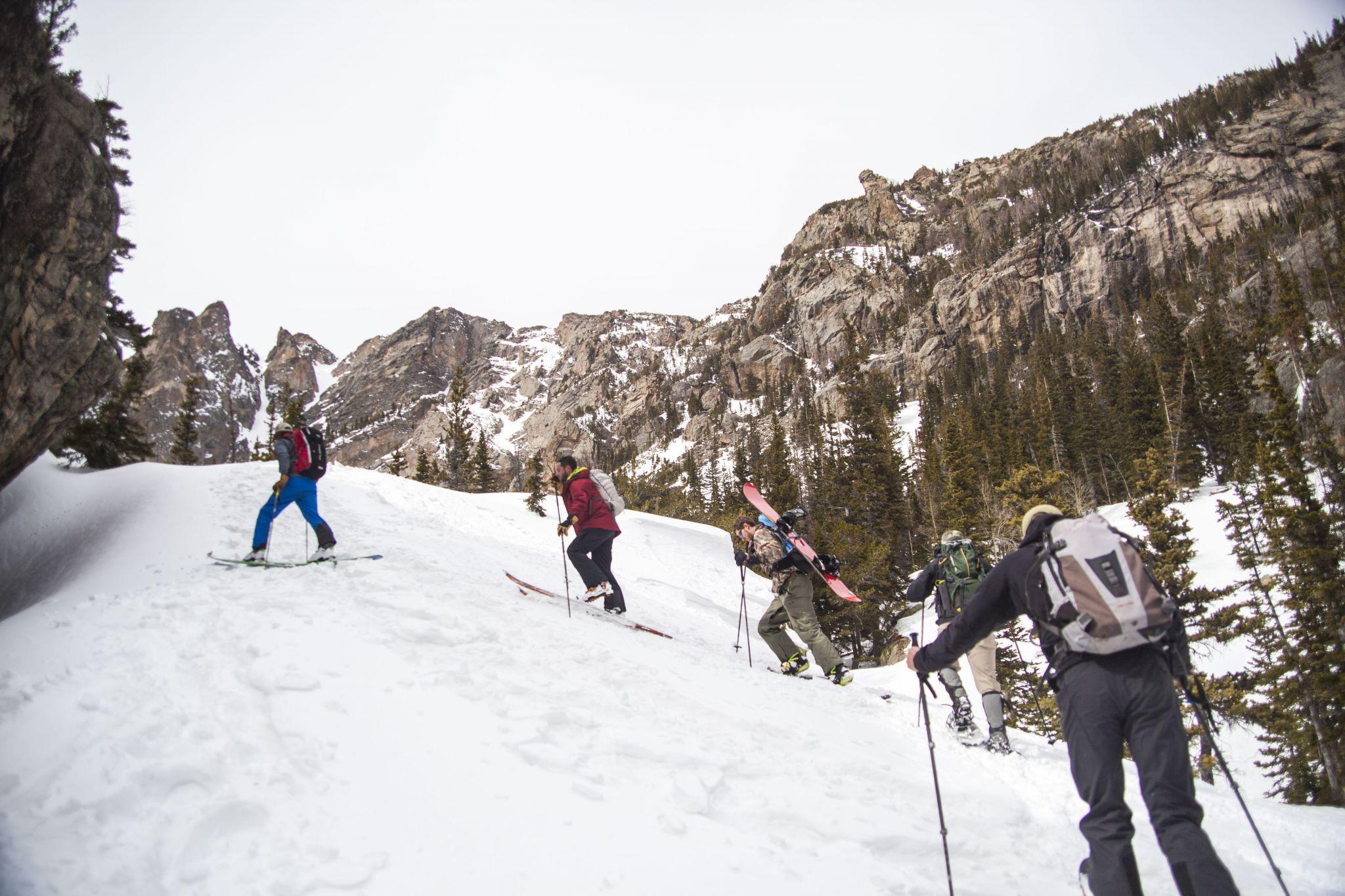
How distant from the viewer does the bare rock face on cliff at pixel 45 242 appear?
708cm

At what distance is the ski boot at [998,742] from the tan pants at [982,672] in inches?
26.2

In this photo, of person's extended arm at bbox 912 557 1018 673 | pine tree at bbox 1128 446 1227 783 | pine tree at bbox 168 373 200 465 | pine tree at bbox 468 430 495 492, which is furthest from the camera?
pine tree at bbox 468 430 495 492

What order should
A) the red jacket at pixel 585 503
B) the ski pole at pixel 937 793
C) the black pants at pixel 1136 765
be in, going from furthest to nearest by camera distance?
the red jacket at pixel 585 503 → the ski pole at pixel 937 793 → the black pants at pixel 1136 765

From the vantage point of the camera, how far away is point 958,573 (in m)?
7.69

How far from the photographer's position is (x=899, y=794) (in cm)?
462

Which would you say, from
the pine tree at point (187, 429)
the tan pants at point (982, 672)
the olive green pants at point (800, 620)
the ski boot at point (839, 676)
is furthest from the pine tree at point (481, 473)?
the tan pants at point (982, 672)

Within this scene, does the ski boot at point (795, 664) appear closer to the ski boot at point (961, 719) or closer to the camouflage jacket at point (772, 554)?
the camouflage jacket at point (772, 554)

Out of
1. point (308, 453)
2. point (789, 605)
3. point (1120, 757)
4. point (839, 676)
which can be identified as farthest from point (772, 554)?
point (308, 453)

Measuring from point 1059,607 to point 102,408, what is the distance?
23781 mm

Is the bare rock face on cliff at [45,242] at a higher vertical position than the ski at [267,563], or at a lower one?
higher

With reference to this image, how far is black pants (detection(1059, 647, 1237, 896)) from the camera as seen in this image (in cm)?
273

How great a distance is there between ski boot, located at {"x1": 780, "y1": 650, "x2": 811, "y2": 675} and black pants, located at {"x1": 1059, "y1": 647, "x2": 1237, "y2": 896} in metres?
5.82

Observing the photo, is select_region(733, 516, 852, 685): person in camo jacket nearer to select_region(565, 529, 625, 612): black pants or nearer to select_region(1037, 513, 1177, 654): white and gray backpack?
select_region(565, 529, 625, 612): black pants

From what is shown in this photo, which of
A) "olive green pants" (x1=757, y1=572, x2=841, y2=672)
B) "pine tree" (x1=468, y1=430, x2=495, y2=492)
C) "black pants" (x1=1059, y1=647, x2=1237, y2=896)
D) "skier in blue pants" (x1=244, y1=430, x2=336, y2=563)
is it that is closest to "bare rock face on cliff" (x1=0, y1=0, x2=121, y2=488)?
"skier in blue pants" (x1=244, y1=430, x2=336, y2=563)
